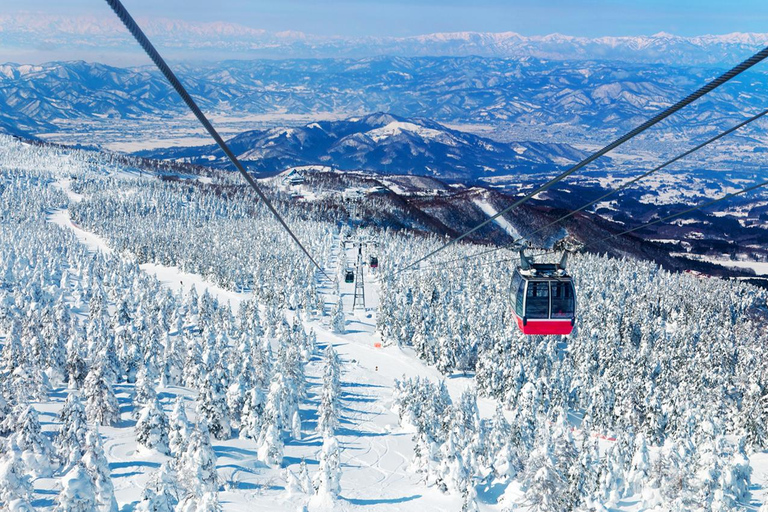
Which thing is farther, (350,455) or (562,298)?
(350,455)

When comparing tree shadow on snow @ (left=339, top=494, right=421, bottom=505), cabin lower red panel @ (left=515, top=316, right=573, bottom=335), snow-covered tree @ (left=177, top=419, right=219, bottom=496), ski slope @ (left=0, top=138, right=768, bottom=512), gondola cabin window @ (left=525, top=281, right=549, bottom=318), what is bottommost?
tree shadow on snow @ (left=339, top=494, right=421, bottom=505)

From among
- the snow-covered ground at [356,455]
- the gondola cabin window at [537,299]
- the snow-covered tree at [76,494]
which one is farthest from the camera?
the snow-covered ground at [356,455]

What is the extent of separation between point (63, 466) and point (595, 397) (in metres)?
55.0

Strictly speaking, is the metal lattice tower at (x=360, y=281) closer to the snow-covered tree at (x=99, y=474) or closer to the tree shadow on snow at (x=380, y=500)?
the tree shadow on snow at (x=380, y=500)

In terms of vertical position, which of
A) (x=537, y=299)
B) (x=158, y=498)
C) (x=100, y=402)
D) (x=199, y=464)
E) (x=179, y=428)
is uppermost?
(x=537, y=299)

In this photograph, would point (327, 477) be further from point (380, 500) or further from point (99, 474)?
point (99, 474)

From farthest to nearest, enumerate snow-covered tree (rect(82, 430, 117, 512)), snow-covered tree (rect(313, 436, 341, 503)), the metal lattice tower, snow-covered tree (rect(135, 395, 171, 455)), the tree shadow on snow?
1. the metal lattice tower
2. the tree shadow on snow
3. snow-covered tree (rect(135, 395, 171, 455))
4. snow-covered tree (rect(313, 436, 341, 503))
5. snow-covered tree (rect(82, 430, 117, 512))

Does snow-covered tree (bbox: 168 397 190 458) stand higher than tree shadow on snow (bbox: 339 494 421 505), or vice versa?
snow-covered tree (bbox: 168 397 190 458)

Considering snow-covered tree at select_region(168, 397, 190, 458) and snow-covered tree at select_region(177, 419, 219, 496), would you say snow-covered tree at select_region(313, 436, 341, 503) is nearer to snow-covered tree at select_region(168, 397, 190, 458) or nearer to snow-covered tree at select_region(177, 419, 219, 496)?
snow-covered tree at select_region(177, 419, 219, 496)

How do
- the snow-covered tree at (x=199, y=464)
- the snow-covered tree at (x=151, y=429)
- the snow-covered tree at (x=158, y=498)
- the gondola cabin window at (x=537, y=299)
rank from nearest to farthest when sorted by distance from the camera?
1. the gondola cabin window at (x=537, y=299)
2. the snow-covered tree at (x=158, y=498)
3. the snow-covered tree at (x=199, y=464)
4. the snow-covered tree at (x=151, y=429)

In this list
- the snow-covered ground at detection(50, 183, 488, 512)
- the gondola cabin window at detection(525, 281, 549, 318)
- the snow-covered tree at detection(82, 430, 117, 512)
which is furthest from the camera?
the snow-covered ground at detection(50, 183, 488, 512)

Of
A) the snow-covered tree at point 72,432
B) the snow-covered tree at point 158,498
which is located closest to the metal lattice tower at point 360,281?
the snow-covered tree at point 72,432

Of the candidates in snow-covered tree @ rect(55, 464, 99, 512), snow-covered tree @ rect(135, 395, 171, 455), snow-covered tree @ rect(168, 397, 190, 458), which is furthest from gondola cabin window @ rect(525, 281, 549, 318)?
snow-covered tree @ rect(135, 395, 171, 455)

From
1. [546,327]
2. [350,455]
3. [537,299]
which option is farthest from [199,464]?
[537,299]
